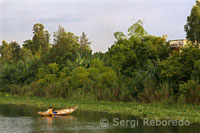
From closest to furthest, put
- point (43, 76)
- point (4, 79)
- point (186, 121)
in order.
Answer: point (186, 121) → point (43, 76) → point (4, 79)

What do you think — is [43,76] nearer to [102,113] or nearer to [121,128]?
[102,113]

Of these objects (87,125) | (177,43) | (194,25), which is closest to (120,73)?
(194,25)

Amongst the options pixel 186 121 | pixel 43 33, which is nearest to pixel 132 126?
pixel 186 121

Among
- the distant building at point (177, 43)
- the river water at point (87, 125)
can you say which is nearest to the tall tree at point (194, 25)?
the distant building at point (177, 43)

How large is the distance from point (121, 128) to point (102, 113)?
7.16 metres

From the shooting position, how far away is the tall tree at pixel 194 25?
140 feet

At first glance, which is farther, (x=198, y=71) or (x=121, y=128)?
(x=198, y=71)

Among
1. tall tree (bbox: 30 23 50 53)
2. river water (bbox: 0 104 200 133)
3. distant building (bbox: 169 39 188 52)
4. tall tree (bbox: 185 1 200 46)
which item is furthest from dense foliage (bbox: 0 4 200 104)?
tall tree (bbox: 30 23 50 53)

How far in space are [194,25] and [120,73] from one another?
11.4 meters

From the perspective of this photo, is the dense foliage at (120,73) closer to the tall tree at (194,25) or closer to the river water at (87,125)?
the tall tree at (194,25)

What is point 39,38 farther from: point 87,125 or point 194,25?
point 87,125

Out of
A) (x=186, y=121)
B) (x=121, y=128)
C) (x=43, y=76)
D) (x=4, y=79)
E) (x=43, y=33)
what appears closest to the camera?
(x=121, y=128)

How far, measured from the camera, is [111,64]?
42750mm

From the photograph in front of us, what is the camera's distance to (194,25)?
43.3 metres
